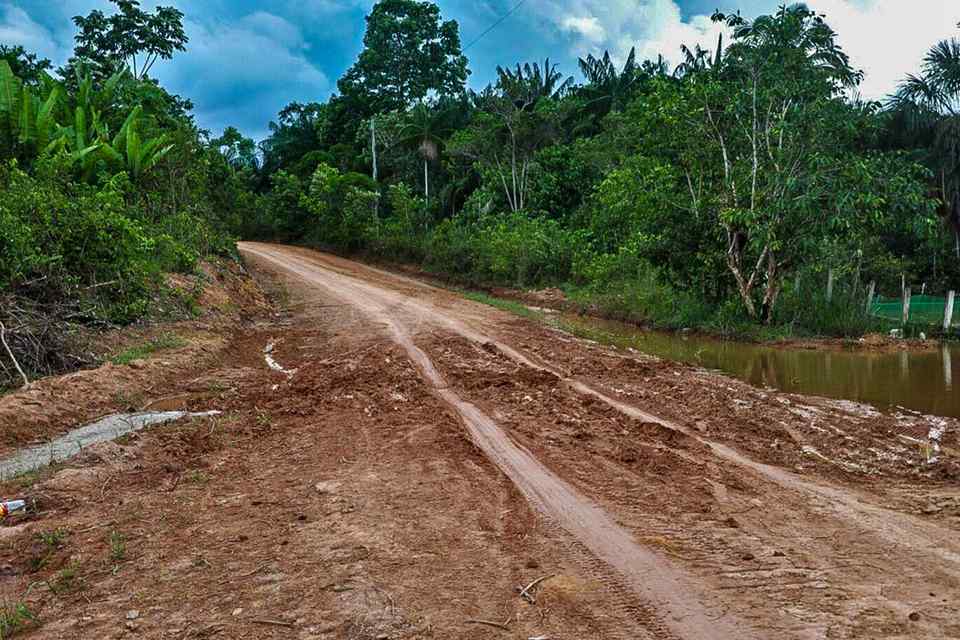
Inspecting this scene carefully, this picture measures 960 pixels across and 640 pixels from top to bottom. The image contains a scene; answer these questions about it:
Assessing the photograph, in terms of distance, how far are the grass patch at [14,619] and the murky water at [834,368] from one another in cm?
913

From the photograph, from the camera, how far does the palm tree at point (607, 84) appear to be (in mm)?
33469

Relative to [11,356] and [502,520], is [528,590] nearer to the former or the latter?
[502,520]

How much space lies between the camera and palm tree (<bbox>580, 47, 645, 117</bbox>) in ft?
110

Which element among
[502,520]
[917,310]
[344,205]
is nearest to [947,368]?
[917,310]

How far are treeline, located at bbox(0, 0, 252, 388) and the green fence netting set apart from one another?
1607cm

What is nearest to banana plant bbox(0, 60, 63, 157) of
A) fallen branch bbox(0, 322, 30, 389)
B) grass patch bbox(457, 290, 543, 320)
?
fallen branch bbox(0, 322, 30, 389)

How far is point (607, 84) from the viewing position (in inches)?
1431

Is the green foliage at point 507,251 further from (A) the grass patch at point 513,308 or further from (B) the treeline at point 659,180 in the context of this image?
→ (A) the grass patch at point 513,308

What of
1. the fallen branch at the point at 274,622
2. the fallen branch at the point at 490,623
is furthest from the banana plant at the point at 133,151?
the fallen branch at the point at 490,623

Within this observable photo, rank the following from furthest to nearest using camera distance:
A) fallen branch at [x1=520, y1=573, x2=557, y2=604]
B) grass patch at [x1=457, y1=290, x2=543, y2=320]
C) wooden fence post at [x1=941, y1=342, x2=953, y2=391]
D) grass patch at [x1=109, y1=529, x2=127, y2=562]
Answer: grass patch at [x1=457, y1=290, x2=543, y2=320] < wooden fence post at [x1=941, y1=342, x2=953, y2=391] < grass patch at [x1=109, y1=529, x2=127, y2=562] < fallen branch at [x1=520, y1=573, x2=557, y2=604]

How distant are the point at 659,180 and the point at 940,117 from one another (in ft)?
59.9

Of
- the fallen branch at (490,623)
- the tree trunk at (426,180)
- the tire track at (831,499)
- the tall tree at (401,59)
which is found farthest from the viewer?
the tall tree at (401,59)

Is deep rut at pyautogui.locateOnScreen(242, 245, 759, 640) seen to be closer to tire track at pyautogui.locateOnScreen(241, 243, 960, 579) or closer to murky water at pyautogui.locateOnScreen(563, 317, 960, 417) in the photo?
tire track at pyautogui.locateOnScreen(241, 243, 960, 579)

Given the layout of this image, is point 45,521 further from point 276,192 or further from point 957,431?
point 276,192
